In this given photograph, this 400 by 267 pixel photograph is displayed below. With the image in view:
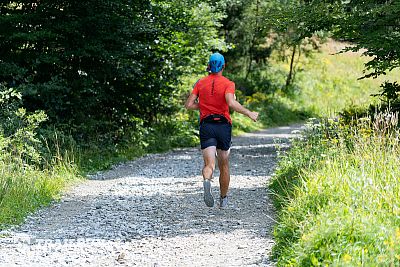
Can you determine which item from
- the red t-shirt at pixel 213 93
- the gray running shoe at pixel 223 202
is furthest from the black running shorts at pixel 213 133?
the gray running shoe at pixel 223 202

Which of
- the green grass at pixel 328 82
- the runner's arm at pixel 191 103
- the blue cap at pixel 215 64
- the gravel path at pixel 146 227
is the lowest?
the gravel path at pixel 146 227

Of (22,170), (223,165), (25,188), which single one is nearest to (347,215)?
(223,165)

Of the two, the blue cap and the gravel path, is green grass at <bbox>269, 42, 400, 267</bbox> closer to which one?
the gravel path

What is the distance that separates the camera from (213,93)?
31.8 feet

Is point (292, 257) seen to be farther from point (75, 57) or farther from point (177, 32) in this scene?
point (177, 32)

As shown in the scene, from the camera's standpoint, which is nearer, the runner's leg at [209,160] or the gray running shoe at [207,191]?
the gray running shoe at [207,191]

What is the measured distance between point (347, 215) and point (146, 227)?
11.0 feet

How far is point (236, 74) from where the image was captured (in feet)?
123

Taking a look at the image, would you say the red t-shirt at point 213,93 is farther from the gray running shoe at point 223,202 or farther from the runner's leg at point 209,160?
the gray running shoe at point 223,202

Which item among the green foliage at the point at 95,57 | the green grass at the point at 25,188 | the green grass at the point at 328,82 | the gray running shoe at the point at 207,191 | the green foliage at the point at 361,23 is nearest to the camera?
the gray running shoe at the point at 207,191

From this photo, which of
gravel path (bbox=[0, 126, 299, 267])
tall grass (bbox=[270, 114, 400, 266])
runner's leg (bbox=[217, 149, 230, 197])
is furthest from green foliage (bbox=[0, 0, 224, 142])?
tall grass (bbox=[270, 114, 400, 266])

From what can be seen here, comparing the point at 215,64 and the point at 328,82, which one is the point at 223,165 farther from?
the point at 328,82

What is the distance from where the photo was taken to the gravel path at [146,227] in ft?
25.3

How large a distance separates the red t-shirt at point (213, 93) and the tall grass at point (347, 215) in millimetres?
1590
